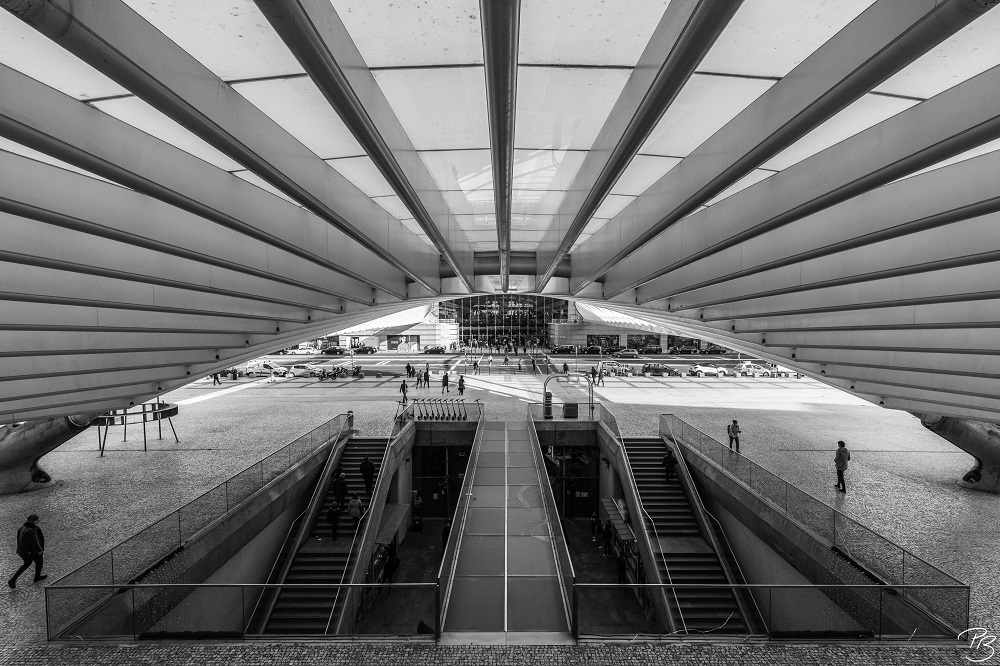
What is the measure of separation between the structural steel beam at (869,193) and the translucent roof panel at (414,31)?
10.5 ft

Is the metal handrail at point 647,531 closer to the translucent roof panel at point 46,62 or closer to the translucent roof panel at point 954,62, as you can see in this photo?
the translucent roof panel at point 954,62

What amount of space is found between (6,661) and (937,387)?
15339 millimetres

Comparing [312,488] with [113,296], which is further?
[312,488]

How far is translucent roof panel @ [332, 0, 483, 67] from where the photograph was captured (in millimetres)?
3180

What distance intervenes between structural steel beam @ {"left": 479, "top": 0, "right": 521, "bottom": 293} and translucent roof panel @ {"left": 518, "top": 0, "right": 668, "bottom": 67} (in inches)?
18.4

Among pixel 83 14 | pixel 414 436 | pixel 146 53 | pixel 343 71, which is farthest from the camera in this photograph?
pixel 414 436

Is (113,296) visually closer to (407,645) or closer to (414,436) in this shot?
(407,645)

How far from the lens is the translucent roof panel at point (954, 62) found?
297 cm

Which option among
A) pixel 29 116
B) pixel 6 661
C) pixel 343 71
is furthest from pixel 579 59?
pixel 6 661

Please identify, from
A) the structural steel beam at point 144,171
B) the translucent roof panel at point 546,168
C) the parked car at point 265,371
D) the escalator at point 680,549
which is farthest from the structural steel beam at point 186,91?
the parked car at point 265,371

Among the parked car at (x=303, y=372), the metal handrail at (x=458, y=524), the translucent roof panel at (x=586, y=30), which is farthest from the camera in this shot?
the parked car at (x=303, y=372)

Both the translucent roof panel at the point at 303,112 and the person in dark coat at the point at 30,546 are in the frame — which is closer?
the translucent roof panel at the point at 303,112

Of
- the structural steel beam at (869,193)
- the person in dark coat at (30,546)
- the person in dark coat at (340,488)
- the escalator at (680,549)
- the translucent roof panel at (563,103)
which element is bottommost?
the escalator at (680,549)

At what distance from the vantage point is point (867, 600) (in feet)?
19.3
